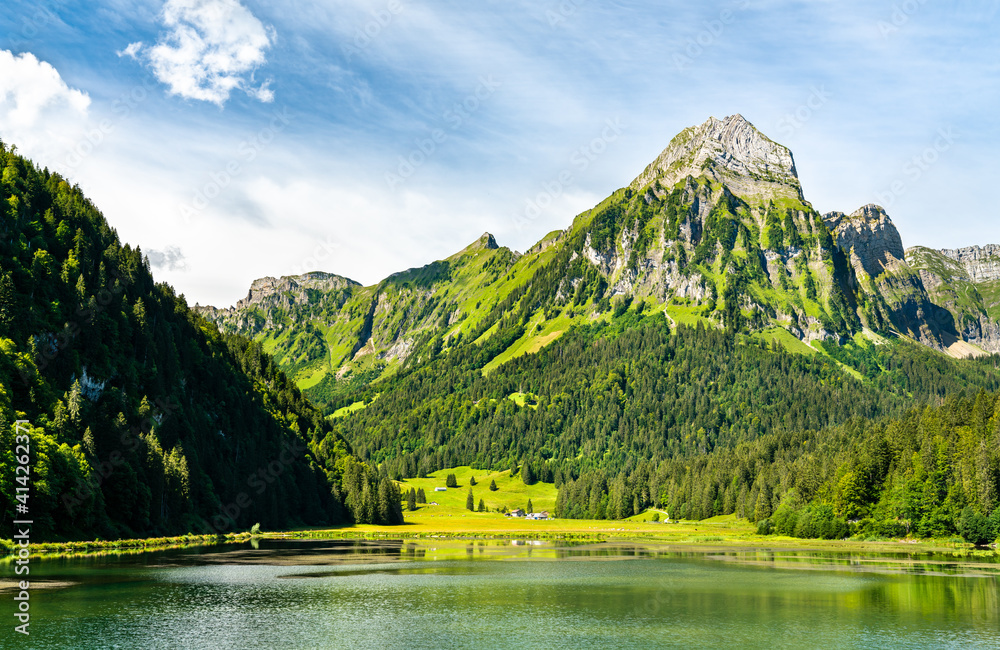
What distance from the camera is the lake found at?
1852 inches

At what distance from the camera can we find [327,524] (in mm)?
194750

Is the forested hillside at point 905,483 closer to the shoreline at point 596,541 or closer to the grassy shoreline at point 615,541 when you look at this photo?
the shoreline at point 596,541

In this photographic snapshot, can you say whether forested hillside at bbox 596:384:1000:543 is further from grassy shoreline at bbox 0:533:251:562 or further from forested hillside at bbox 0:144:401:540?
grassy shoreline at bbox 0:533:251:562

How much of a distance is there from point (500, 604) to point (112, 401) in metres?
98.6

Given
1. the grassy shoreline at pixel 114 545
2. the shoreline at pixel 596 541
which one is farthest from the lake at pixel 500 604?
the shoreline at pixel 596 541

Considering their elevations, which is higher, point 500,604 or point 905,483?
point 905,483

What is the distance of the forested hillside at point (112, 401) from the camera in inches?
4104

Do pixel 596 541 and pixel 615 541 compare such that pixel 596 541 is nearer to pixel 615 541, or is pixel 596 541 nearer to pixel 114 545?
pixel 615 541

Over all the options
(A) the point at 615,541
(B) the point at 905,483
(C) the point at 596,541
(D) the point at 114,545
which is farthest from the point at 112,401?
(B) the point at 905,483

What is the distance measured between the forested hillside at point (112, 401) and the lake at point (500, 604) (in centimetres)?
1834

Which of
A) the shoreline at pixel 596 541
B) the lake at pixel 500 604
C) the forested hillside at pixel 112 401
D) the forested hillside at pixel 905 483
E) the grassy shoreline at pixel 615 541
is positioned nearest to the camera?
the lake at pixel 500 604

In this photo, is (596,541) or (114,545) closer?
(114,545)

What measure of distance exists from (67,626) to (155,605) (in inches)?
389

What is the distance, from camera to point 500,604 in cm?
6225
